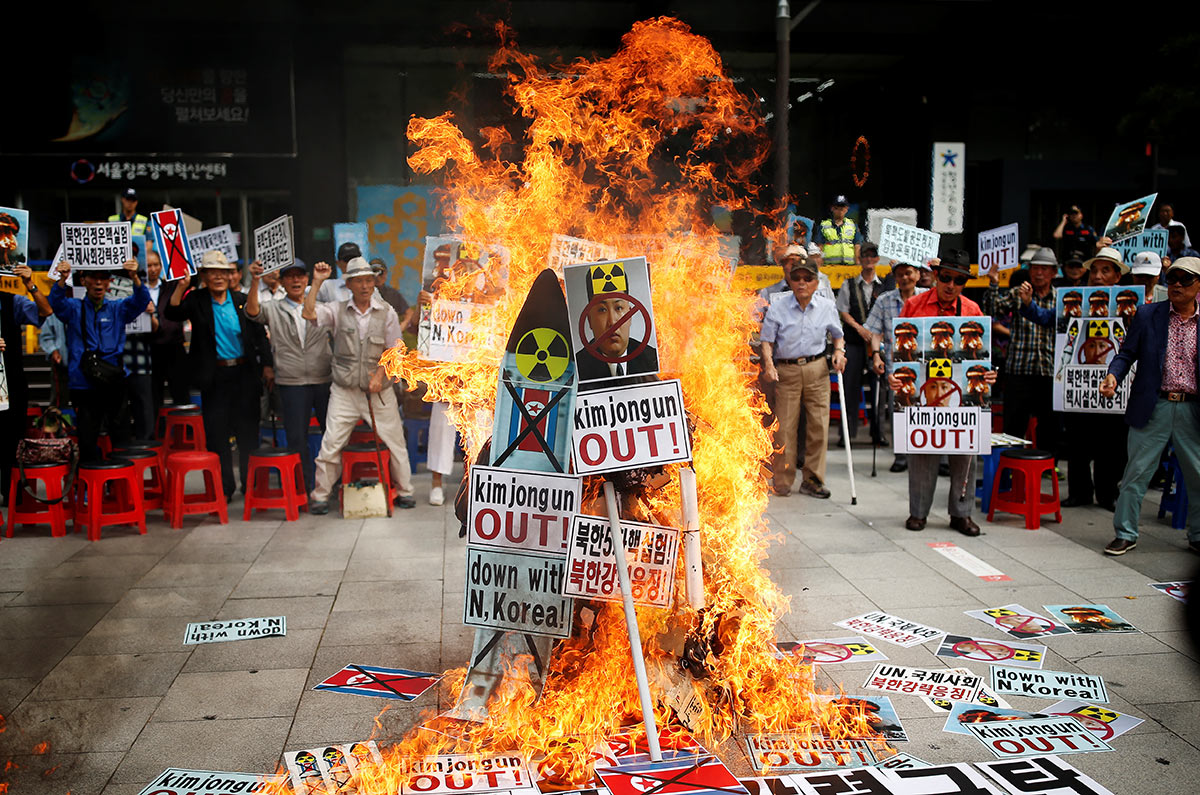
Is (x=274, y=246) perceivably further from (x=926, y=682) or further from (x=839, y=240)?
(x=839, y=240)

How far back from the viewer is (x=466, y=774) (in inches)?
155

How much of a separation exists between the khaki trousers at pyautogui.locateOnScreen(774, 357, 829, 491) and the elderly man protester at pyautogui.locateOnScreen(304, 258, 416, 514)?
12.9 ft

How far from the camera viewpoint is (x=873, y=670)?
5.06 meters

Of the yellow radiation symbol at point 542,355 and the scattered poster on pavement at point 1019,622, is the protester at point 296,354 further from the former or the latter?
the scattered poster on pavement at point 1019,622

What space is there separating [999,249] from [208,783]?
33.9 ft

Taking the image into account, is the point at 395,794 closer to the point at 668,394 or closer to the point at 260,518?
the point at 668,394

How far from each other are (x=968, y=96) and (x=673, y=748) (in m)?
18.6

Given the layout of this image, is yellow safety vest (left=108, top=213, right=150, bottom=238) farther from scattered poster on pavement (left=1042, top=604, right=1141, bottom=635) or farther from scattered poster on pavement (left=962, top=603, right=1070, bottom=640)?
scattered poster on pavement (left=1042, top=604, right=1141, bottom=635)

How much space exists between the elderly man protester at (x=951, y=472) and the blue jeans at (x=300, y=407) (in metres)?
5.48

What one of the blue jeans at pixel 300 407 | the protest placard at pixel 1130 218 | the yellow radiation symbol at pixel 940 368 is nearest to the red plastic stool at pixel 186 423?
the blue jeans at pixel 300 407

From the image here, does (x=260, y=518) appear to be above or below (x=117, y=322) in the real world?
below

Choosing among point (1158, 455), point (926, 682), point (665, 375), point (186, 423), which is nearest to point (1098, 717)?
point (926, 682)

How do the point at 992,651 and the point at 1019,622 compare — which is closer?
the point at 992,651

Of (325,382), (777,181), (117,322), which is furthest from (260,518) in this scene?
(777,181)
